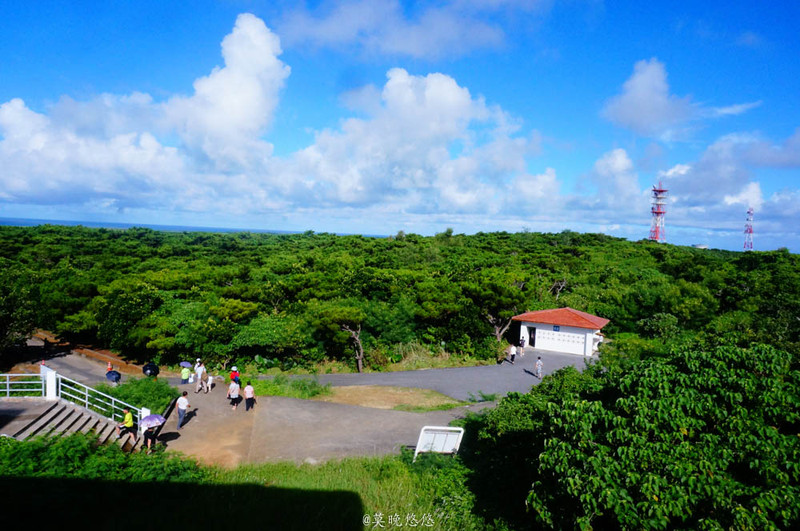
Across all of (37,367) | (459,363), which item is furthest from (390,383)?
(37,367)

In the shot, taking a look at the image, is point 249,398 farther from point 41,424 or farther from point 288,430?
point 41,424

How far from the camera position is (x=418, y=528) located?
7.29m

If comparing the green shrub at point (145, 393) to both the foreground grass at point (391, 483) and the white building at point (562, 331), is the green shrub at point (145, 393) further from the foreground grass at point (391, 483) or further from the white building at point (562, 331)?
the white building at point (562, 331)

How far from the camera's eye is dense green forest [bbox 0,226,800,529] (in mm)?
4879

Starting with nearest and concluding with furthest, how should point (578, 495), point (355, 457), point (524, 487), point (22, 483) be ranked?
point (578, 495)
point (22, 483)
point (524, 487)
point (355, 457)

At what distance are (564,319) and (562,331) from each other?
0.66m

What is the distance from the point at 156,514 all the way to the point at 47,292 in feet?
79.3

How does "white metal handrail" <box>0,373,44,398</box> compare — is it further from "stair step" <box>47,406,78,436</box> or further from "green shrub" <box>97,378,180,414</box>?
"green shrub" <box>97,378,180,414</box>

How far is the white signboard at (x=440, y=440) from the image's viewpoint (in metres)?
10.2

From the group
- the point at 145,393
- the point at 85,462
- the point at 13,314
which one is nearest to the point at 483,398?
the point at 145,393

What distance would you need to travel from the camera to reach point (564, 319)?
22.5m

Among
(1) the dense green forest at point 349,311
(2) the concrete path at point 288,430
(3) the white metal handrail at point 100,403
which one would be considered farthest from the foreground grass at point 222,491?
(1) the dense green forest at point 349,311

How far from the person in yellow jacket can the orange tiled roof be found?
1846 cm

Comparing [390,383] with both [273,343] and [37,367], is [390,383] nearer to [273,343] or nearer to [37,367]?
[273,343]
